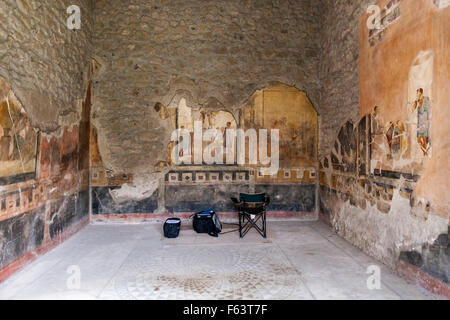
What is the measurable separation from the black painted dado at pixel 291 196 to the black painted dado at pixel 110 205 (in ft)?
6.64

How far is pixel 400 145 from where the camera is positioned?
9.84 feet

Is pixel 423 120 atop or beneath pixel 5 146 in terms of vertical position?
atop

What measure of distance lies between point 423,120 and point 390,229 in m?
1.18

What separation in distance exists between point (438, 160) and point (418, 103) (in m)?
0.58

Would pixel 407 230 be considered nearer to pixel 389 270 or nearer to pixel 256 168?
pixel 389 270

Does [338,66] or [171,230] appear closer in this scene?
[171,230]

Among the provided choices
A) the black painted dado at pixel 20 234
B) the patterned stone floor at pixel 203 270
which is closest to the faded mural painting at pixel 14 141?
the black painted dado at pixel 20 234

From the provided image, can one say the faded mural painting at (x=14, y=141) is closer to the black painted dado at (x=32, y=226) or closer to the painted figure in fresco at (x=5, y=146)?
the painted figure in fresco at (x=5, y=146)

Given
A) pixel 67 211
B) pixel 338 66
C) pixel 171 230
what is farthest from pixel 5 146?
pixel 338 66

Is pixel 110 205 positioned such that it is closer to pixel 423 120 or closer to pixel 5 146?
pixel 5 146

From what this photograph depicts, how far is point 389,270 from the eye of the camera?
3.06 meters

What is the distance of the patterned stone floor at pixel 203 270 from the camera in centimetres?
256

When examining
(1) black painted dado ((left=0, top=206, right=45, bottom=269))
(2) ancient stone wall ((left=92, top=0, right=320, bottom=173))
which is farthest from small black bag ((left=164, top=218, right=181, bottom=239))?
(1) black painted dado ((left=0, top=206, right=45, bottom=269))
